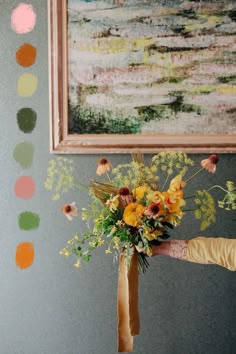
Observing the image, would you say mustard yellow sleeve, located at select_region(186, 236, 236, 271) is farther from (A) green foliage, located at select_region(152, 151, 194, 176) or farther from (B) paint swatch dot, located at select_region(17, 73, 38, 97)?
(B) paint swatch dot, located at select_region(17, 73, 38, 97)

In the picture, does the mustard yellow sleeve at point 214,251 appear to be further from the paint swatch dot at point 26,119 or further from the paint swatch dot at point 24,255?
the paint swatch dot at point 26,119

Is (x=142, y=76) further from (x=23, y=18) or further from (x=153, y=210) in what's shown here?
(x=153, y=210)

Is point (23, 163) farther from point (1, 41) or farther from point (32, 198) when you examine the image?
point (1, 41)

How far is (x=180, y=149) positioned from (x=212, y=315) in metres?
0.73

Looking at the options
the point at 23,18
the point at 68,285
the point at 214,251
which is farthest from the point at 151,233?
the point at 23,18

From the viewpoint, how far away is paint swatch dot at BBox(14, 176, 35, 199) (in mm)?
2059

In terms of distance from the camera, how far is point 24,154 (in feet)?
6.75

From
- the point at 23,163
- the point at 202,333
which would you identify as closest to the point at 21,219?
the point at 23,163

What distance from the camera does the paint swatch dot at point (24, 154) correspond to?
2.05 m

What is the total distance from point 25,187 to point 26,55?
589 mm

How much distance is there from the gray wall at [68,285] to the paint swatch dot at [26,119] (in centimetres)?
2

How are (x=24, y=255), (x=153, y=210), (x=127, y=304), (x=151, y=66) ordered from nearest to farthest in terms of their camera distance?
(x=153, y=210) → (x=127, y=304) → (x=151, y=66) → (x=24, y=255)

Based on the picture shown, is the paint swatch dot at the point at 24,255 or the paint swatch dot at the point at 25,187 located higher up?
the paint swatch dot at the point at 25,187

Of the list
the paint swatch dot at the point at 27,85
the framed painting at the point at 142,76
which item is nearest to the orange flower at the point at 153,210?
the framed painting at the point at 142,76
